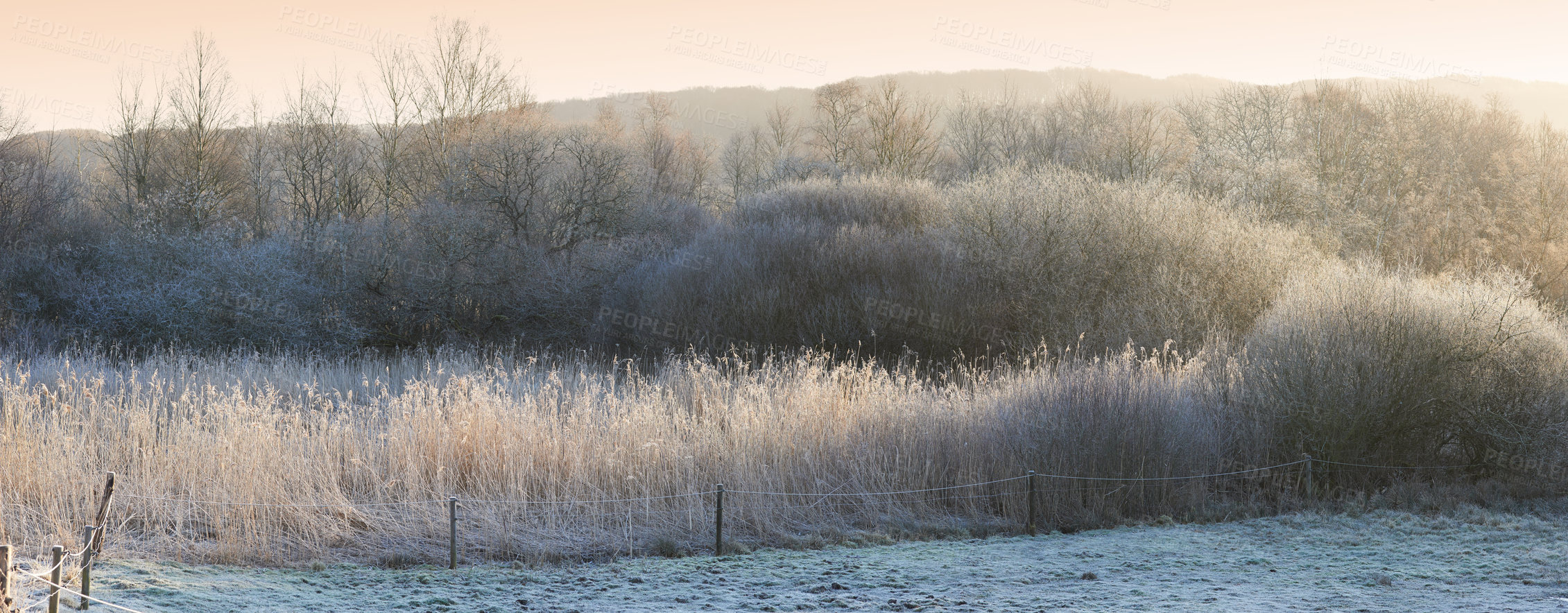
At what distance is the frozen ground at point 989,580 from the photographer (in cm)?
582

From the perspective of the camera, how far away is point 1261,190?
1091 inches

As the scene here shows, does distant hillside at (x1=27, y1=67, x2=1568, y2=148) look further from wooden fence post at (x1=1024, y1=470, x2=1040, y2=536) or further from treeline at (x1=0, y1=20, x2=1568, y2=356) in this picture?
wooden fence post at (x1=1024, y1=470, x2=1040, y2=536)

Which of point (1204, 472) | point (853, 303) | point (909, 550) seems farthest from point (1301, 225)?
point (909, 550)

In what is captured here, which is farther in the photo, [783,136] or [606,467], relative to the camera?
[783,136]

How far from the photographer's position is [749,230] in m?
26.1

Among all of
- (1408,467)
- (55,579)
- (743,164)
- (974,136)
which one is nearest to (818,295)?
(1408,467)

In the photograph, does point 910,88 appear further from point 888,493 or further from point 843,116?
point 888,493

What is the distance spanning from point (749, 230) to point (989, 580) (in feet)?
65.6

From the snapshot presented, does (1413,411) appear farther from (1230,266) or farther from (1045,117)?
(1045,117)

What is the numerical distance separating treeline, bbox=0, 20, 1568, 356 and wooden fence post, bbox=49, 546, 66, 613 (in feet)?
45.0

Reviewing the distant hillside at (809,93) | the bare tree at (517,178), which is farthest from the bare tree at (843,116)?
the distant hillside at (809,93)

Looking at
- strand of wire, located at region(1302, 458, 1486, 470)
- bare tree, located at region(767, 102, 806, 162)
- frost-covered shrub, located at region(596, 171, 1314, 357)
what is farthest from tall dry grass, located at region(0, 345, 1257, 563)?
bare tree, located at region(767, 102, 806, 162)

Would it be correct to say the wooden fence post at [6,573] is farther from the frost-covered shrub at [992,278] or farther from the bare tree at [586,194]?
the bare tree at [586,194]

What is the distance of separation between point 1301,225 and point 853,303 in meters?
11.4
